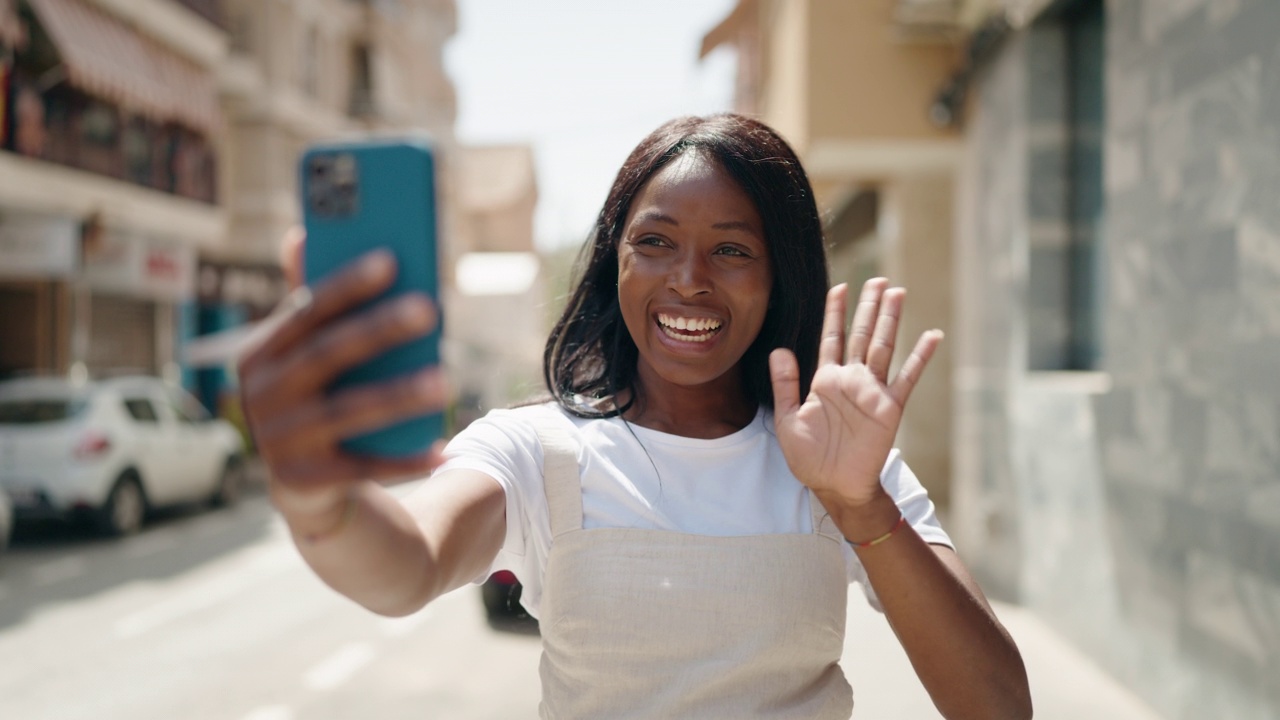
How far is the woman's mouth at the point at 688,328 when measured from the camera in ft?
5.80

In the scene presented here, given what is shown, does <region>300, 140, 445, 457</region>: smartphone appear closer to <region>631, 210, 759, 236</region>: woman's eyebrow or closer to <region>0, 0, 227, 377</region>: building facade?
<region>631, 210, 759, 236</region>: woman's eyebrow

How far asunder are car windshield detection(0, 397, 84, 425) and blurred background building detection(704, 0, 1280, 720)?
24.4ft

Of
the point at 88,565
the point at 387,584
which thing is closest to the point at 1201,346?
the point at 387,584

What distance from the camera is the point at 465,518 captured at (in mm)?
1513

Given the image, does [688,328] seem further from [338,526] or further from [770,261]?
[338,526]

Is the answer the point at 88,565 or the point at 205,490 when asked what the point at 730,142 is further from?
the point at 205,490

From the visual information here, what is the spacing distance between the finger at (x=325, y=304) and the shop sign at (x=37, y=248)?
14.8 metres

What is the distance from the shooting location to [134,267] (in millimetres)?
16656

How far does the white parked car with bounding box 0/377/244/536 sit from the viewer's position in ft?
33.1

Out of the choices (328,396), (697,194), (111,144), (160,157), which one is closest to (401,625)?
(697,194)

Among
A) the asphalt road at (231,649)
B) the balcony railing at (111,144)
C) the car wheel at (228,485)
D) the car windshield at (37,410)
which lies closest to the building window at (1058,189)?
the asphalt road at (231,649)

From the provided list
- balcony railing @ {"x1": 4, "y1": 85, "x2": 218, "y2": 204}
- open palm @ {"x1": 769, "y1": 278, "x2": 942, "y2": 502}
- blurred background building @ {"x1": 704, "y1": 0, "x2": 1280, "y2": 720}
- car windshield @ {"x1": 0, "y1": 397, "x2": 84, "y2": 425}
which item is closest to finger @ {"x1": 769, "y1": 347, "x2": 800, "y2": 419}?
open palm @ {"x1": 769, "y1": 278, "x2": 942, "y2": 502}

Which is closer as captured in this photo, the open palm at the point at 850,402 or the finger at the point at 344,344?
the finger at the point at 344,344

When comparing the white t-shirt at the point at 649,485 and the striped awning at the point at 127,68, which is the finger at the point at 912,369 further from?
the striped awning at the point at 127,68
